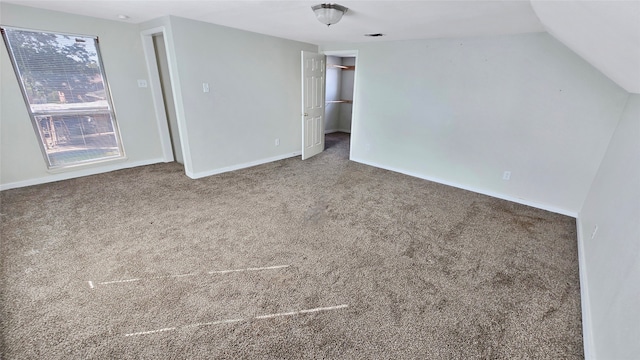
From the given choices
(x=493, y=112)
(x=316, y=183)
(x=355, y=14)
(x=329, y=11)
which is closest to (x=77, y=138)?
(x=316, y=183)

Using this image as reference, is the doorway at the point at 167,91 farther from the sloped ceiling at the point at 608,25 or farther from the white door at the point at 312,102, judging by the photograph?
the sloped ceiling at the point at 608,25

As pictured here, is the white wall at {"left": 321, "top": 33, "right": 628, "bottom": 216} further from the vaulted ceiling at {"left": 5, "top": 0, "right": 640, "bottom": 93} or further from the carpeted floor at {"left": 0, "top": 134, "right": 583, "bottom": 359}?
the carpeted floor at {"left": 0, "top": 134, "right": 583, "bottom": 359}

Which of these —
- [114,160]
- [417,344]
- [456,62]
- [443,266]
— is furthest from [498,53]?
[114,160]

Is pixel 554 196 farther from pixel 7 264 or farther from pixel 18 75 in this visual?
pixel 18 75

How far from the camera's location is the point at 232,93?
12.4ft

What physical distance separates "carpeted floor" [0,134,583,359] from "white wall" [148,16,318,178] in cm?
82

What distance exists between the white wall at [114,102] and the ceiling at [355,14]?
0.18m

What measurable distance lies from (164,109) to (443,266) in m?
4.31

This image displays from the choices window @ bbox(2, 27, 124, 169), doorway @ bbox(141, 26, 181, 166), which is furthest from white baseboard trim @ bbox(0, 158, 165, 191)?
doorway @ bbox(141, 26, 181, 166)

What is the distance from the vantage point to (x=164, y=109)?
13.5ft

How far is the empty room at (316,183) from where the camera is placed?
1516 mm

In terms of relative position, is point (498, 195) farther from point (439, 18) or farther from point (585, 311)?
point (439, 18)

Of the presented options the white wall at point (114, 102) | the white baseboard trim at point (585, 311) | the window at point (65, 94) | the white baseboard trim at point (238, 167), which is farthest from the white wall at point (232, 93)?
the white baseboard trim at point (585, 311)

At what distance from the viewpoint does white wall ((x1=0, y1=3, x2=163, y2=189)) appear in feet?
9.64
